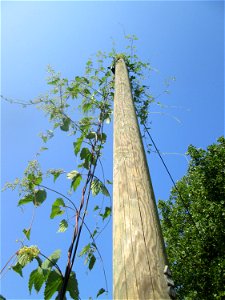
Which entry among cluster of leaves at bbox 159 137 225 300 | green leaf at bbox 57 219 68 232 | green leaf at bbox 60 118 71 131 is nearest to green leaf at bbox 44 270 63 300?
green leaf at bbox 57 219 68 232

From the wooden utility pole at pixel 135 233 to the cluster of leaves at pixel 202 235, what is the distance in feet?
23.7

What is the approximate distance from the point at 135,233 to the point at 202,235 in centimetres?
866

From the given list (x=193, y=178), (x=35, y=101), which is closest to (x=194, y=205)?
(x=193, y=178)

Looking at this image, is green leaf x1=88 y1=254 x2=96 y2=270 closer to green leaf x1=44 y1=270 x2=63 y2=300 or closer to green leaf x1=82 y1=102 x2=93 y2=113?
green leaf x1=44 y1=270 x2=63 y2=300

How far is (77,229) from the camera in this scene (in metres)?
→ 2.04

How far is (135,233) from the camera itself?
4.10 ft

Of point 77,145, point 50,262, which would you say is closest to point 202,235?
point 77,145

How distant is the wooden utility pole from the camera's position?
3.52 ft

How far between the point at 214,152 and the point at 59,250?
9769 millimetres

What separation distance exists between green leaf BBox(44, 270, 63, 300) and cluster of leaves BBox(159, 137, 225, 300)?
7.21 m

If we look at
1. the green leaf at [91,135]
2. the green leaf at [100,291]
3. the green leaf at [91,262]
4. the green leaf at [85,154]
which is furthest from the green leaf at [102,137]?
the green leaf at [100,291]

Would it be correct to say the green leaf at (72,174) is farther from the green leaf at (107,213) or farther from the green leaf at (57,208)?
the green leaf at (107,213)

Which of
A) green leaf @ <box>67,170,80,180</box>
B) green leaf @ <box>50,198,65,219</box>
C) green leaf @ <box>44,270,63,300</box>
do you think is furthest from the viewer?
green leaf @ <box>67,170,80,180</box>

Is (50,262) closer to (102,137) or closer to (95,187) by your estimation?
(95,187)
